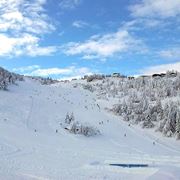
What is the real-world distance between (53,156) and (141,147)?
8711mm

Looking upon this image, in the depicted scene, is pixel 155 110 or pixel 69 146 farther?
pixel 155 110

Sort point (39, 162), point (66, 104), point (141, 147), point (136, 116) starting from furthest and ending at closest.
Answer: point (66, 104) → point (136, 116) → point (141, 147) → point (39, 162)

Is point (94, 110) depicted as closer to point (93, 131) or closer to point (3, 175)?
point (93, 131)

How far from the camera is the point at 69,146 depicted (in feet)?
73.8

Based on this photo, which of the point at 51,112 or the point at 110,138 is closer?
the point at 110,138

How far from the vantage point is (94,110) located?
37.0 m

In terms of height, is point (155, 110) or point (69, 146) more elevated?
point (155, 110)

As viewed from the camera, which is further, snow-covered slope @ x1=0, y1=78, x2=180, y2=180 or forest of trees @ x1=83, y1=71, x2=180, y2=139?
forest of trees @ x1=83, y1=71, x2=180, y2=139

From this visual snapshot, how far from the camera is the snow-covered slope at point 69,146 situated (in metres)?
16.0

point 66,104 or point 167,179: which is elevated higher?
point 66,104

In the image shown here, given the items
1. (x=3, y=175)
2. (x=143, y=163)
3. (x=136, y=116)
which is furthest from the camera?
(x=136, y=116)

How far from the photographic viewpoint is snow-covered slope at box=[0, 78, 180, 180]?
15992 millimetres

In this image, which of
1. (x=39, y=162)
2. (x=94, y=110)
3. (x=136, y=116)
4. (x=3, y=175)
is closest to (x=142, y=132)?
(x=136, y=116)

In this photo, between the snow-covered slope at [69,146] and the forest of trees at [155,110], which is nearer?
the snow-covered slope at [69,146]
